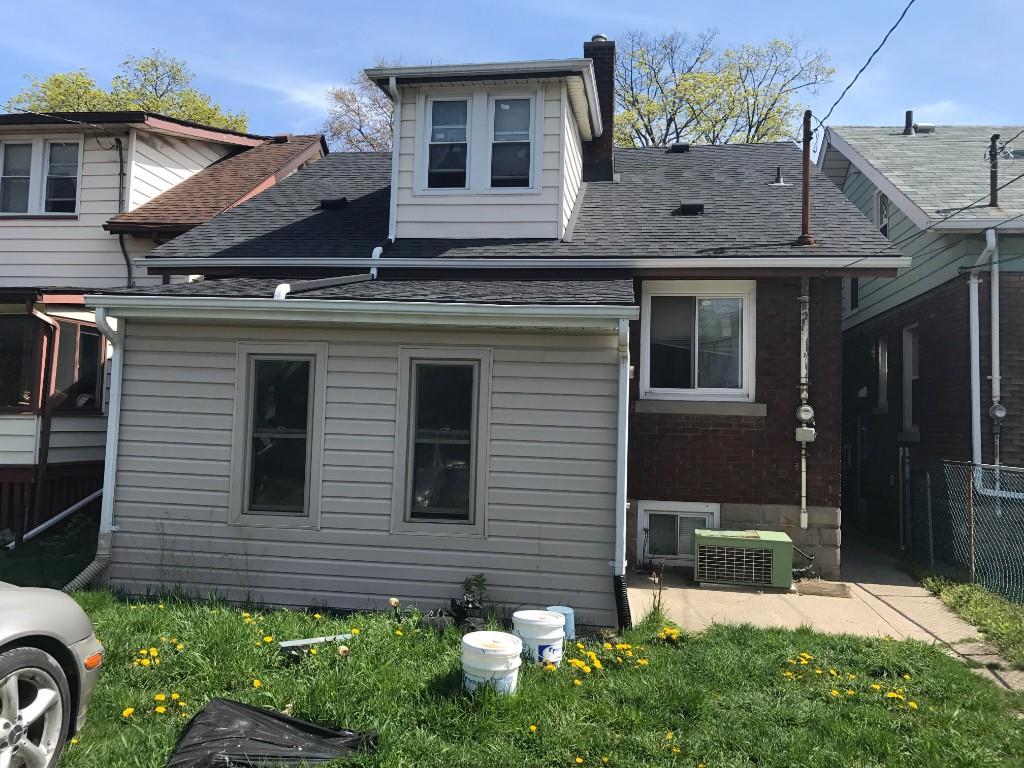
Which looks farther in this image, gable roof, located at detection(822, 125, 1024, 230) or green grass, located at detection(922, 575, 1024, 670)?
gable roof, located at detection(822, 125, 1024, 230)

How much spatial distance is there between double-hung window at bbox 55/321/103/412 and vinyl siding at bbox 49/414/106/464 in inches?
8.1

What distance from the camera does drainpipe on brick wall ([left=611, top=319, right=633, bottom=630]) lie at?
634 cm

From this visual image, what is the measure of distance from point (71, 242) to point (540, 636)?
10.1m

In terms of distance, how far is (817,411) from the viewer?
335 inches

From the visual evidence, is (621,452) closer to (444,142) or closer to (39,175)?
(444,142)

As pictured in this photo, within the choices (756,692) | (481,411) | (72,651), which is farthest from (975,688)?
(72,651)

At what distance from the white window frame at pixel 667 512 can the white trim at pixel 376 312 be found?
2.84m

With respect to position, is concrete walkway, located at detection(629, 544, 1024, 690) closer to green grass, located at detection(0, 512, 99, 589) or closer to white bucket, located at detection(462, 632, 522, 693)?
white bucket, located at detection(462, 632, 522, 693)

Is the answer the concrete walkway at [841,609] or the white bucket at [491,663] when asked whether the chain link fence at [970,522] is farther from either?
the white bucket at [491,663]

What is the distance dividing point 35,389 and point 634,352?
7415 millimetres

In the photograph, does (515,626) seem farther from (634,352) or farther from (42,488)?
(42,488)

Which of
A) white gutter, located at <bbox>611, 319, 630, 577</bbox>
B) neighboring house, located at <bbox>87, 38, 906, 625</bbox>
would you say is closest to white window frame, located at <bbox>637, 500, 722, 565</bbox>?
neighboring house, located at <bbox>87, 38, 906, 625</bbox>

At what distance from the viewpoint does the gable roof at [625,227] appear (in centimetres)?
852

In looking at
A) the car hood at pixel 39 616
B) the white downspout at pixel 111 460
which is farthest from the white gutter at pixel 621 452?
the white downspout at pixel 111 460
